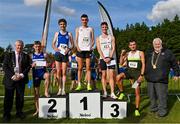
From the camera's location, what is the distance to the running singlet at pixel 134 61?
895cm

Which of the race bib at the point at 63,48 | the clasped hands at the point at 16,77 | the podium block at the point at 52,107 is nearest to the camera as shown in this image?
the clasped hands at the point at 16,77

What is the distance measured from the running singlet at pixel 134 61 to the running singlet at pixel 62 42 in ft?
5.30

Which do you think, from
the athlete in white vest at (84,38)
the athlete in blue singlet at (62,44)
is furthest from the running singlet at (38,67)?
the athlete in white vest at (84,38)

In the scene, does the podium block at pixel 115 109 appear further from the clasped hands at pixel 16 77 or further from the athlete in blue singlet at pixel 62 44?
the clasped hands at pixel 16 77

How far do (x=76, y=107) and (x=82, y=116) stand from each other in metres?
0.26

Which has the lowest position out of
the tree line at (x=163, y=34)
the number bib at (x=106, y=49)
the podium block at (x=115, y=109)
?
the podium block at (x=115, y=109)

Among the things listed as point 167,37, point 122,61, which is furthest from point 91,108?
point 167,37

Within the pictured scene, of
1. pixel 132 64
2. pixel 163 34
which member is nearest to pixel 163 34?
pixel 163 34

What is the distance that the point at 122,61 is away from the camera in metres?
11.2

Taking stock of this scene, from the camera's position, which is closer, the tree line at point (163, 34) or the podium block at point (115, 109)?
the podium block at point (115, 109)

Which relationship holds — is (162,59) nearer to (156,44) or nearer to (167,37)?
(156,44)

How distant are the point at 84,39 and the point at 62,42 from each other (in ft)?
1.83

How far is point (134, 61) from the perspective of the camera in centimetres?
897

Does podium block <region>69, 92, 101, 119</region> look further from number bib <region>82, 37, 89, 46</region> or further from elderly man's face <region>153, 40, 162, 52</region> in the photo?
elderly man's face <region>153, 40, 162, 52</region>
